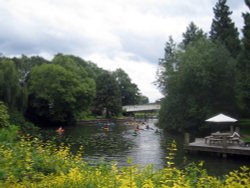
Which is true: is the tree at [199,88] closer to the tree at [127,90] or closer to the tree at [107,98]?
the tree at [107,98]

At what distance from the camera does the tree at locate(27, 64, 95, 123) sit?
2542 inches

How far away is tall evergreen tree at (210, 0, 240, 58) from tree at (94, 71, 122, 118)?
36036 mm

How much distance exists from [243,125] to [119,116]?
48.6 m

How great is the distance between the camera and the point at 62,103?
2566 inches

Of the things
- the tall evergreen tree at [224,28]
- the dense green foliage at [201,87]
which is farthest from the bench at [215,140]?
the tall evergreen tree at [224,28]

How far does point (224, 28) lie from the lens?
5603 cm

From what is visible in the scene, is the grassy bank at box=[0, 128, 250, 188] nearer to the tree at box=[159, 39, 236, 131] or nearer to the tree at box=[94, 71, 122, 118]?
the tree at box=[159, 39, 236, 131]

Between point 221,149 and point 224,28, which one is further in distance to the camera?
point 224,28

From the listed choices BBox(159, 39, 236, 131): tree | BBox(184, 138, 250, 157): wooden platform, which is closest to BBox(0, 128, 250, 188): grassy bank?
BBox(184, 138, 250, 157): wooden platform

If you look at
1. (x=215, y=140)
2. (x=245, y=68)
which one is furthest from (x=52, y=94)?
(x=215, y=140)

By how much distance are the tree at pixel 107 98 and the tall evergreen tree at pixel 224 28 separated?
3604 centimetres

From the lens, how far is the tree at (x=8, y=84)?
168 ft

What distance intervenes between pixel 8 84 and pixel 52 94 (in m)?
13.8

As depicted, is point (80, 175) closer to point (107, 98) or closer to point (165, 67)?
point (165, 67)
